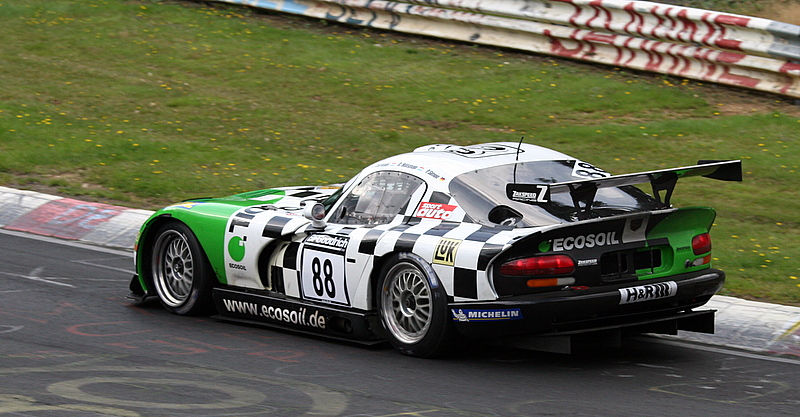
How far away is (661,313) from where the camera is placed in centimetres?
652

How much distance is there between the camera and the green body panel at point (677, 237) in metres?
6.45

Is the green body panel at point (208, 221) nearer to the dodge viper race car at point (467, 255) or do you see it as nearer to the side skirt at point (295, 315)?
the dodge viper race car at point (467, 255)

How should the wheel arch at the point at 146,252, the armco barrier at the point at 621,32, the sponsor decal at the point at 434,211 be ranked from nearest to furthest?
the sponsor decal at the point at 434,211 < the wheel arch at the point at 146,252 < the armco barrier at the point at 621,32

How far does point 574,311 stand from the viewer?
236 inches

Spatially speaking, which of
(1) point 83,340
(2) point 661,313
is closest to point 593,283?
(2) point 661,313

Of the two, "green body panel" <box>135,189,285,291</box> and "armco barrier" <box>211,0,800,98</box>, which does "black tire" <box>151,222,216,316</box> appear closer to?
"green body panel" <box>135,189,285,291</box>

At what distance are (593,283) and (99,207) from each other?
21.5ft

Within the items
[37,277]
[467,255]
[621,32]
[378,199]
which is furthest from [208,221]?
[621,32]

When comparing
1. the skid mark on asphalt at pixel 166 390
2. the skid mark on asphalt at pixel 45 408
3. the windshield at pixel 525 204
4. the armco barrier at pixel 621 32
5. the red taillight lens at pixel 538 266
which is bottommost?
the skid mark on asphalt at pixel 45 408

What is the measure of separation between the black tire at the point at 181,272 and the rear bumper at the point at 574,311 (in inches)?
90.1

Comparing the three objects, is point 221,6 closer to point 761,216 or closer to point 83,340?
point 761,216

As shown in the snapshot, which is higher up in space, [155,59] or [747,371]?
[155,59]

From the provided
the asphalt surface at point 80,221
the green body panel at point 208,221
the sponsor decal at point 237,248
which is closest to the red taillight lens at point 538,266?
the asphalt surface at point 80,221

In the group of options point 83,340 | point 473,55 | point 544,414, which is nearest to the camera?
point 544,414
